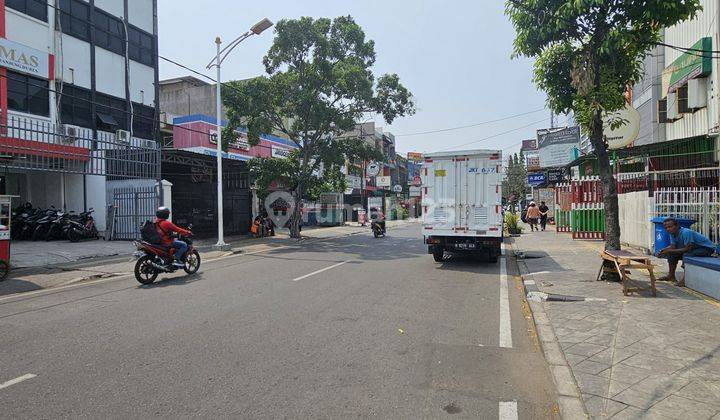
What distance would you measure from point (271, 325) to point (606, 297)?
5.51 meters

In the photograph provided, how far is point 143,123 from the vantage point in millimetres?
25234

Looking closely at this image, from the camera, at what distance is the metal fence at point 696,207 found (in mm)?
11914

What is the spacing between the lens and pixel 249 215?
27.2m

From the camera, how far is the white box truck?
491 inches

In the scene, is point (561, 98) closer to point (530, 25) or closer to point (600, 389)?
point (530, 25)

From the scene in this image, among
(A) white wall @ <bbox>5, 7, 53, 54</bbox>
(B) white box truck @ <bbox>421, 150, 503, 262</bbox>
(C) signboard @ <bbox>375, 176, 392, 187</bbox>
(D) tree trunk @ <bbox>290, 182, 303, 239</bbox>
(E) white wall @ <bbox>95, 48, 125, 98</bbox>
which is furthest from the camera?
(C) signboard @ <bbox>375, 176, 392, 187</bbox>

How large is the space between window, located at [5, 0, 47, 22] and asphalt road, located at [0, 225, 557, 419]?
15891 millimetres

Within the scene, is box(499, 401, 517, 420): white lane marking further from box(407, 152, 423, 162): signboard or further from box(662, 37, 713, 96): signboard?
box(407, 152, 423, 162): signboard

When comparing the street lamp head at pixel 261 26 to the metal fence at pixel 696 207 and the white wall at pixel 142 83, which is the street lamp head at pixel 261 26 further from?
the metal fence at pixel 696 207

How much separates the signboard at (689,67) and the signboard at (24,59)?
2396 centimetres

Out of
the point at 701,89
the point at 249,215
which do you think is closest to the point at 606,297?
the point at 701,89

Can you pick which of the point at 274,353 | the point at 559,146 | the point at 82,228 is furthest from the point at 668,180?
the point at 82,228

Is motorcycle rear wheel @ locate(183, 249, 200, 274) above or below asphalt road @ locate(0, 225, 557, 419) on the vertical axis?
above

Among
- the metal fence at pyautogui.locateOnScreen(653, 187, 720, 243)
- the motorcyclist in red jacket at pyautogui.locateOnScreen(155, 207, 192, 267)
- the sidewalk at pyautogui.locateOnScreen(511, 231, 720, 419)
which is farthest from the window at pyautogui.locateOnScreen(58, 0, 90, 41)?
the metal fence at pyautogui.locateOnScreen(653, 187, 720, 243)
